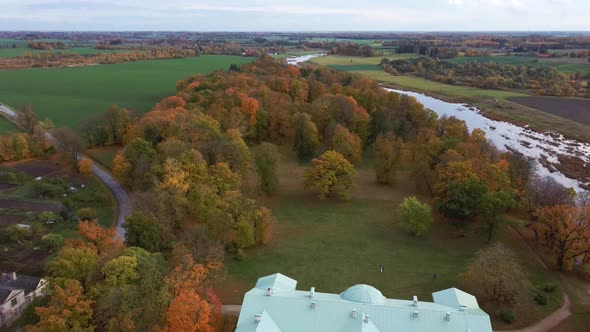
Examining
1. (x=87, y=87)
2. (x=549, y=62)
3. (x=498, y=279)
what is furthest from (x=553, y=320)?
(x=549, y=62)

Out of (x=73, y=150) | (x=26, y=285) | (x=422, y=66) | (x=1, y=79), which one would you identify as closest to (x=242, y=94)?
(x=73, y=150)

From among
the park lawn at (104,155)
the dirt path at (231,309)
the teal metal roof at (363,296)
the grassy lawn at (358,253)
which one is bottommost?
the dirt path at (231,309)

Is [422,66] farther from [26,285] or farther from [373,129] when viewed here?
[26,285]

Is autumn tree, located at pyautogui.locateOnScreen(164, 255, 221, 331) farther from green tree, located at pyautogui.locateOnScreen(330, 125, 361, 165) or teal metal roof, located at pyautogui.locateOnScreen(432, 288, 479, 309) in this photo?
green tree, located at pyautogui.locateOnScreen(330, 125, 361, 165)

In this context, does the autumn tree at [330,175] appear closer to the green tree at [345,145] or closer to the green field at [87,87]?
the green tree at [345,145]

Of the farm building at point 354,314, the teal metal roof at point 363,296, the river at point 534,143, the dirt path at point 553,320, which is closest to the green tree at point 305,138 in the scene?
the river at point 534,143

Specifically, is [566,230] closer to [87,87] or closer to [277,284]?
[277,284]
